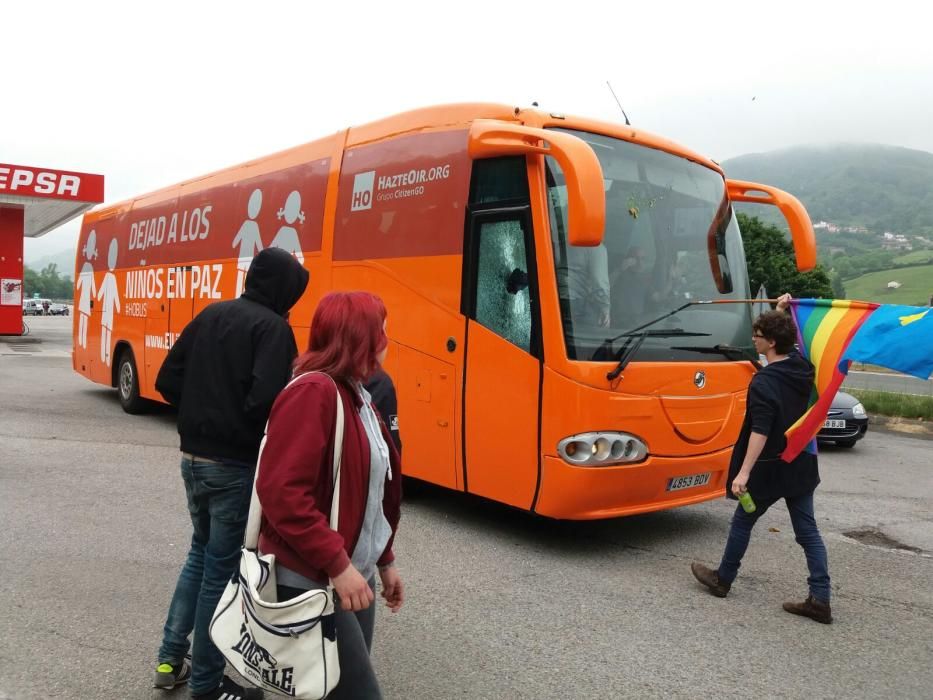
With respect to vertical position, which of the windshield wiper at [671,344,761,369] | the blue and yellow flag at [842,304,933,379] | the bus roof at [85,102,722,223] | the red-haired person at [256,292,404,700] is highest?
the bus roof at [85,102,722,223]

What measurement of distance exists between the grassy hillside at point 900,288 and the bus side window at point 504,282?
212 feet

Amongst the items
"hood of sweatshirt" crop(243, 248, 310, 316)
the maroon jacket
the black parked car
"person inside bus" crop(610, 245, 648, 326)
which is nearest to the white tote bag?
the maroon jacket

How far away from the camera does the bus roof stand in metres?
5.87

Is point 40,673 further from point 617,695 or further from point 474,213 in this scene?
point 474,213

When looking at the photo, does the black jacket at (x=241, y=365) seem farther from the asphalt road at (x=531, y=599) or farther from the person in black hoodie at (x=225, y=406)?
the asphalt road at (x=531, y=599)

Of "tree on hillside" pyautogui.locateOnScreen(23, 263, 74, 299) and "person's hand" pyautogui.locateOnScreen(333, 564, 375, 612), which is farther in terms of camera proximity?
"tree on hillside" pyautogui.locateOnScreen(23, 263, 74, 299)

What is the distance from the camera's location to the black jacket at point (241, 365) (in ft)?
10.1

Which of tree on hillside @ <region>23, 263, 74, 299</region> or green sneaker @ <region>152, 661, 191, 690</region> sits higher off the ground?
tree on hillside @ <region>23, 263, 74, 299</region>

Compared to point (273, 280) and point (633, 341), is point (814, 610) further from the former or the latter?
point (273, 280)

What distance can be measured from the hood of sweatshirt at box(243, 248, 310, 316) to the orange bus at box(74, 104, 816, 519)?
1.97m

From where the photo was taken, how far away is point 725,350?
234 inches

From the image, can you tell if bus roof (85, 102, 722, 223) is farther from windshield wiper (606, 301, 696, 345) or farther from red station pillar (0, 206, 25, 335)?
red station pillar (0, 206, 25, 335)

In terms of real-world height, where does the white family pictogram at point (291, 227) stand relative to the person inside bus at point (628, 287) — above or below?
above

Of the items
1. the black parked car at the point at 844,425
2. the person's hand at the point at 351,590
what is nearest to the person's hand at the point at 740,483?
the person's hand at the point at 351,590
